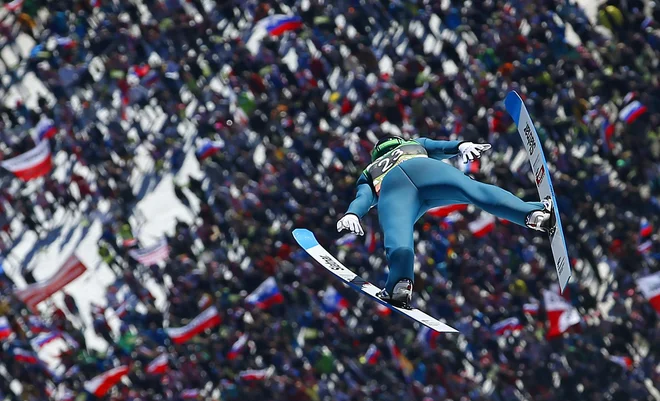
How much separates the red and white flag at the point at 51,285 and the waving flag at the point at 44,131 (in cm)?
323

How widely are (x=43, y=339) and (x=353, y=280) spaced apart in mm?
11569

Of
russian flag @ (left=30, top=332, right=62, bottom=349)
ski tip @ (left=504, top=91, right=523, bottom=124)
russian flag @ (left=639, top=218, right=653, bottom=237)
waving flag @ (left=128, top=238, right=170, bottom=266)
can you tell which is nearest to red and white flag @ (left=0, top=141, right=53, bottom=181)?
waving flag @ (left=128, top=238, right=170, bottom=266)

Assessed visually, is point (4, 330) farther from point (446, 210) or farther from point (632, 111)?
point (632, 111)

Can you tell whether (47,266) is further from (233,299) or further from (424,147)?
(424,147)

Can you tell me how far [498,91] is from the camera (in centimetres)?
2186

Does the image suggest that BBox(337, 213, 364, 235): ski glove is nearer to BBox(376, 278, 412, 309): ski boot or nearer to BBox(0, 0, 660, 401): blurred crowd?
BBox(376, 278, 412, 309): ski boot

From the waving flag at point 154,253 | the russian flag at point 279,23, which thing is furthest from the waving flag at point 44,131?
the russian flag at point 279,23

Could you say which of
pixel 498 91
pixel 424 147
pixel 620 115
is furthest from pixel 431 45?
pixel 424 147

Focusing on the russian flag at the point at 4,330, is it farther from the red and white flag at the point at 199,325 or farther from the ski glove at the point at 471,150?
the ski glove at the point at 471,150

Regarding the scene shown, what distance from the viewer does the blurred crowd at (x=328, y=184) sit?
19.5 metres

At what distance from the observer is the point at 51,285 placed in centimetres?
2158

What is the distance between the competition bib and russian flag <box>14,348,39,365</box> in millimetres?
11868

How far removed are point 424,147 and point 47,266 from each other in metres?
15.0

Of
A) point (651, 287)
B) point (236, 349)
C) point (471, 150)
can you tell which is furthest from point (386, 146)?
point (236, 349)
